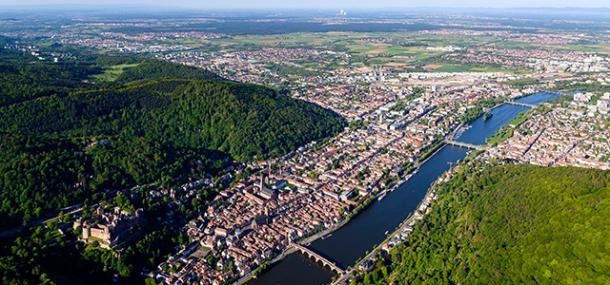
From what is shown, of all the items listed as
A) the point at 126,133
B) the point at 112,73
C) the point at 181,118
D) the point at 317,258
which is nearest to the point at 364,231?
the point at 317,258

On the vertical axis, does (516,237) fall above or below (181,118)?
below

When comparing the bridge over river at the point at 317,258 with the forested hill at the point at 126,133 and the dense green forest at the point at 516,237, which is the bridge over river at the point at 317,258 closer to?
the dense green forest at the point at 516,237

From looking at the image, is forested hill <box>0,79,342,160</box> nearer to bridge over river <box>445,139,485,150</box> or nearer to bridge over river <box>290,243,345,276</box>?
bridge over river <box>445,139,485,150</box>

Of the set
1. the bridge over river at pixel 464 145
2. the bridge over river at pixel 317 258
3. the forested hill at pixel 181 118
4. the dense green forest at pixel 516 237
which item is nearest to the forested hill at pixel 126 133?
the forested hill at pixel 181 118

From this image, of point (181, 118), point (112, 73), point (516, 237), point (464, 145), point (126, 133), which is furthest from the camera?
point (112, 73)

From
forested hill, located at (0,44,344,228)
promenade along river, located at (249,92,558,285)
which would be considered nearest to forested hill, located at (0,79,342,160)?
forested hill, located at (0,44,344,228)

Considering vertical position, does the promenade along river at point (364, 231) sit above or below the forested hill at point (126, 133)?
below

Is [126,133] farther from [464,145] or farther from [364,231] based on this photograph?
[464,145]
